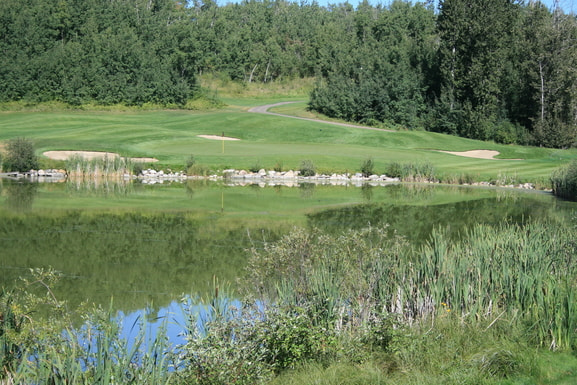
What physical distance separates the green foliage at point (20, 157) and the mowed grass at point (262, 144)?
3.50ft

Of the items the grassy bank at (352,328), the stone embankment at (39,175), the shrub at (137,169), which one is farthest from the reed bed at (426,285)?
the stone embankment at (39,175)

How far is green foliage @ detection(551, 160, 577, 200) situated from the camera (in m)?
30.2

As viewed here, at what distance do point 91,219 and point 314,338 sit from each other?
14273 mm

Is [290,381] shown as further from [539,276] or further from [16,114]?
[16,114]

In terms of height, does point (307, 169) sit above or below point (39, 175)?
above

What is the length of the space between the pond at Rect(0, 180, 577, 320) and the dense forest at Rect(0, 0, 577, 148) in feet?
91.0

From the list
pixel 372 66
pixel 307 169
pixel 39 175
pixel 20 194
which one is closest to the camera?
pixel 20 194

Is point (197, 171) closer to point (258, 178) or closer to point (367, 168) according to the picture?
point (258, 178)

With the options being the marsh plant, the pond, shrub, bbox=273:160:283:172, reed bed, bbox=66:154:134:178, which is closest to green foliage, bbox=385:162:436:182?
the pond

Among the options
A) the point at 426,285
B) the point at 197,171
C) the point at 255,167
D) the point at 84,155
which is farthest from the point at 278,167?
the point at 426,285

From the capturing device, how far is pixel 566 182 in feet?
101

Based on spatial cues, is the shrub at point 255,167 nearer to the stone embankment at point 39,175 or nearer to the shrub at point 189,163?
the shrub at point 189,163

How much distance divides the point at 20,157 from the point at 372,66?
142 ft

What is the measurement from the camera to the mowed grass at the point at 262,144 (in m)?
39.1
